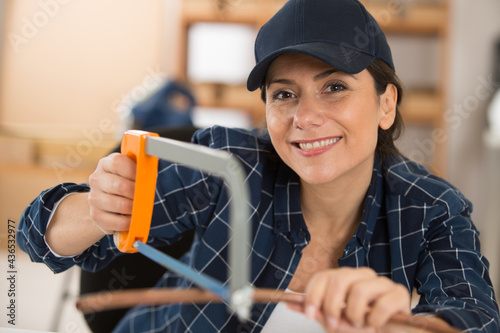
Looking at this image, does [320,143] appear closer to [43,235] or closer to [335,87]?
[335,87]

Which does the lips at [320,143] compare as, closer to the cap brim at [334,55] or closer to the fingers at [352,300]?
the cap brim at [334,55]

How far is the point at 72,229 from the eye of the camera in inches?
33.3

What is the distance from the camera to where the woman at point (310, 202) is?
0.79m

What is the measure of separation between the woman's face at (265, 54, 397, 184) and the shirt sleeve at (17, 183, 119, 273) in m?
0.39

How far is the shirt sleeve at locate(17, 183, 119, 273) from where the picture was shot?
866 millimetres

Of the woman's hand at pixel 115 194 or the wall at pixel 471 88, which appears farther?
the wall at pixel 471 88

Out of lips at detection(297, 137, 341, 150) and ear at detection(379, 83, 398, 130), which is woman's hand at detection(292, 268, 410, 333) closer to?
lips at detection(297, 137, 341, 150)

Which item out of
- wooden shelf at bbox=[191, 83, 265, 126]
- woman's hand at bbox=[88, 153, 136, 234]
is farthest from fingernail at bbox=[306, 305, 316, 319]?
wooden shelf at bbox=[191, 83, 265, 126]

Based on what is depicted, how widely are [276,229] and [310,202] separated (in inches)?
4.0

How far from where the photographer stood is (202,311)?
94 centimetres

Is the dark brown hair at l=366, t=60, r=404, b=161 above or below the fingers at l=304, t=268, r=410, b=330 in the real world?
above

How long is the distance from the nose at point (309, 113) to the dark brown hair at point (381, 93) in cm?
12

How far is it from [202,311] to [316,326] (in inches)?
8.9

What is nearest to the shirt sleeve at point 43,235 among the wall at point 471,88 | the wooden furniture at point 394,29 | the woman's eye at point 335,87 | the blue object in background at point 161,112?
the woman's eye at point 335,87
